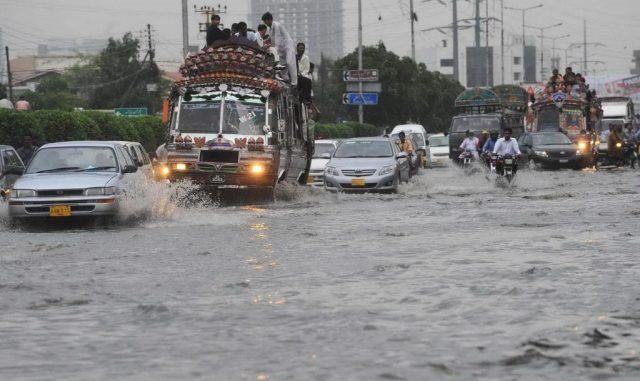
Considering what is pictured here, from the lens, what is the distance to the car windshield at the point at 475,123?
4584 centimetres

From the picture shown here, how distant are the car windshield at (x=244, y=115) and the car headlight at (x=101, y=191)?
5.51 m

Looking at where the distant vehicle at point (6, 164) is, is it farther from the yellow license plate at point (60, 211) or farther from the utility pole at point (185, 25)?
the utility pole at point (185, 25)

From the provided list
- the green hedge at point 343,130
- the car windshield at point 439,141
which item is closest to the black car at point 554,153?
the car windshield at point 439,141

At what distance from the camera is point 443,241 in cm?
1548

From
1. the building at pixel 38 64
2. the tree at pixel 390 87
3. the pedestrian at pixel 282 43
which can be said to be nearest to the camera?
the pedestrian at pixel 282 43

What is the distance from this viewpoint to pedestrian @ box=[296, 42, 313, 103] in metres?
26.8

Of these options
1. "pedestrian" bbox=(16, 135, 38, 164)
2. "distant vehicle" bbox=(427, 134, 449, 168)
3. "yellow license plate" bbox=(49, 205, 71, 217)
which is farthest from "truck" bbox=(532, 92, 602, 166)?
"yellow license plate" bbox=(49, 205, 71, 217)

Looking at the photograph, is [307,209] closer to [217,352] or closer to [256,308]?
[256,308]

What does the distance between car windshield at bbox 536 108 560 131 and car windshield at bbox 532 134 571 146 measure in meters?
2.38

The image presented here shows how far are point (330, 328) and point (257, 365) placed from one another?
1.45 meters

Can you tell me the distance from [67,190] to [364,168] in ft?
35.5

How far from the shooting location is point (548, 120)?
148ft

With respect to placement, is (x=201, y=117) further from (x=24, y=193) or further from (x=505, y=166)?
(x=505, y=166)

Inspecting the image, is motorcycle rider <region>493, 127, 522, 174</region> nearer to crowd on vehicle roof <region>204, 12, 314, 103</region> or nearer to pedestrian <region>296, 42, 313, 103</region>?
pedestrian <region>296, 42, 313, 103</region>
